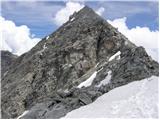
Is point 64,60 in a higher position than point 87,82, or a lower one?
higher

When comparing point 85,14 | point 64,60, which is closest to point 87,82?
point 64,60

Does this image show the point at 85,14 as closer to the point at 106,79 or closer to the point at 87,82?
the point at 87,82

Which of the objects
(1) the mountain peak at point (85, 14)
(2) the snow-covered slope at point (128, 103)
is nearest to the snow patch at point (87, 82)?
(2) the snow-covered slope at point (128, 103)

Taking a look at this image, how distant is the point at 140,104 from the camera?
90.1 feet

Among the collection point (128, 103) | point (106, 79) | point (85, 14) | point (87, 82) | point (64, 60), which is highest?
point (85, 14)

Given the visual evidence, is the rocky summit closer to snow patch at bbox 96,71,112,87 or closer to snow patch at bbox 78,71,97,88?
snow patch at bbox 78,71,97,88

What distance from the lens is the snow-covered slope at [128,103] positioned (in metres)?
26.2

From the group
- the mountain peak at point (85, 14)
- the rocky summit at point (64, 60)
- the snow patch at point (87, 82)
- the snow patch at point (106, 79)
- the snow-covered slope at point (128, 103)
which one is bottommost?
the snow-covered slope at point (128, 103)

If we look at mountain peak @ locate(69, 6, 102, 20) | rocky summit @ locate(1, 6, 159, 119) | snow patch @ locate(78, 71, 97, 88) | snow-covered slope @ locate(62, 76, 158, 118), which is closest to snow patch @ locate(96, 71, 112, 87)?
snow patch @ locate(78, 71, 97, 88)

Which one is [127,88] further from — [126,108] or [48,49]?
[48,49]

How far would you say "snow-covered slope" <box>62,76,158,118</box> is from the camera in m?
26.2

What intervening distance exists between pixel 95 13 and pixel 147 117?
169 ft

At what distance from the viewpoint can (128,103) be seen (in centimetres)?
2822

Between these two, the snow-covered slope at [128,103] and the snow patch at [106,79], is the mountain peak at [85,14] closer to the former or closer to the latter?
the snow patch at [106,79]
